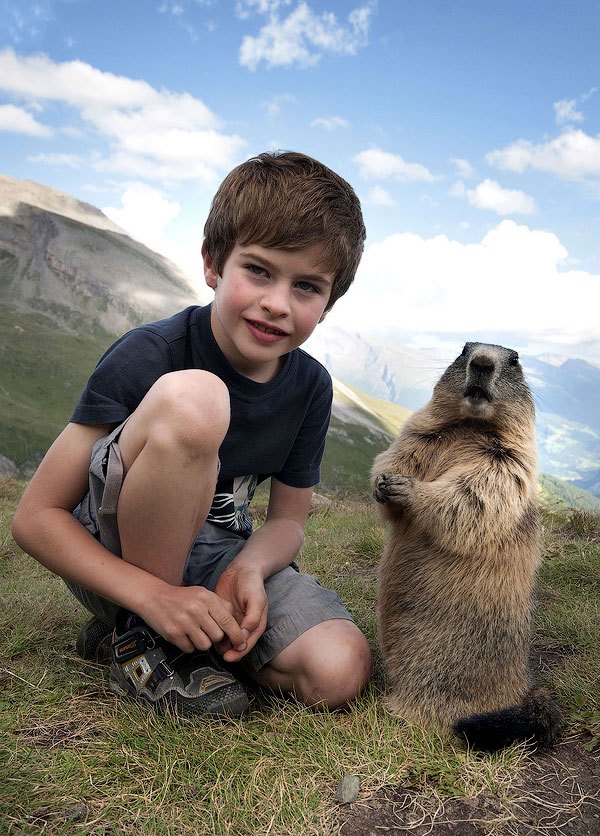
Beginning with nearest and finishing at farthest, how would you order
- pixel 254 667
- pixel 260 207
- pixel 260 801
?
pixel 260 801, pixel 260 207, pixel 254 667

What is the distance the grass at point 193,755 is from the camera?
211 centimetres

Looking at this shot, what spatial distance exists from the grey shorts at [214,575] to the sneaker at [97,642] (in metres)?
0.27

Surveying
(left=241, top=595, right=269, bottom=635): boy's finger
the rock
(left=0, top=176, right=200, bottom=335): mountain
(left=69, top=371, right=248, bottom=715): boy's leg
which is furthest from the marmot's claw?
(left=0, top=176, right=200, bottom=335): mountain

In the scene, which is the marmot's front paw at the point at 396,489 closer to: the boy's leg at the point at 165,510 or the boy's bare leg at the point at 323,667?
the boy's bare leg at the point at 323,667

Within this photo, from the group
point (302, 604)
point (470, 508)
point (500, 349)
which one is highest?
point (500, 349)

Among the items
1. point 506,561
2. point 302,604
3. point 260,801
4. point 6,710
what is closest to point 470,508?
point 506,561

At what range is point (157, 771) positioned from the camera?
2324 mm

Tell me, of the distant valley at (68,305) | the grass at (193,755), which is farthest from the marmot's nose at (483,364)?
the distant valley at (68,305)

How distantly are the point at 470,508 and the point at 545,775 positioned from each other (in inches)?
46.5

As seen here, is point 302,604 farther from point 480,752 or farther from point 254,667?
point 480,752

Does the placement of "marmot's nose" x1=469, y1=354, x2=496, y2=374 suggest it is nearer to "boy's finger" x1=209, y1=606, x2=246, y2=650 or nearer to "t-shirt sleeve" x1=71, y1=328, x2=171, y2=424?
"t-shirt sleeve" x1=71, y1=328, x2=171, y2=424

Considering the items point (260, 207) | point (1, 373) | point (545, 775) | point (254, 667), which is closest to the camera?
point (545, 775)

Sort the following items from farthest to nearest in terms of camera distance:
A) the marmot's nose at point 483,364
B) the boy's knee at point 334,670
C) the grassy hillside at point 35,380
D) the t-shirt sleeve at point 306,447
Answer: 1. the grassy hillside at point 35,380
2. the t-shirt sleeve at point 306,447
3. the marmot's nose at point 483,364
4. the boy's knee at point 334,670

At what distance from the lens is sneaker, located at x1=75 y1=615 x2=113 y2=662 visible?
10.8 ft
